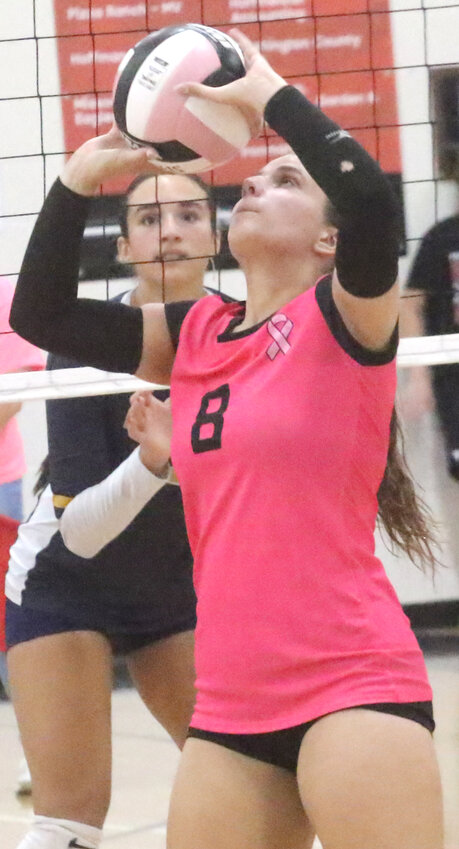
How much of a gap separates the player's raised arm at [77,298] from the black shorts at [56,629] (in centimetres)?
58

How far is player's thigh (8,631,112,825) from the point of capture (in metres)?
2.31

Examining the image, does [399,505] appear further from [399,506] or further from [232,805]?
[232,805]

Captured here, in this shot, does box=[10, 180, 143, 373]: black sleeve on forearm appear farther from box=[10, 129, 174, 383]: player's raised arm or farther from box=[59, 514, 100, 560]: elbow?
box=[59, 514, 100, 560]: elbow

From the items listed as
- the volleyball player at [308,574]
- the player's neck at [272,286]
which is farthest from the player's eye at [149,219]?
the volleyball player at [308,574]

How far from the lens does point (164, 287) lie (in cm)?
267

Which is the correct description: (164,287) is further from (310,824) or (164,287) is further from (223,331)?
(310,824)

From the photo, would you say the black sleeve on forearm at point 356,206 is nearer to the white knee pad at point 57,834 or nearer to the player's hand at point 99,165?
the player's hand at point 99,165

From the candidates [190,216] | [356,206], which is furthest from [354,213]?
[190,216]

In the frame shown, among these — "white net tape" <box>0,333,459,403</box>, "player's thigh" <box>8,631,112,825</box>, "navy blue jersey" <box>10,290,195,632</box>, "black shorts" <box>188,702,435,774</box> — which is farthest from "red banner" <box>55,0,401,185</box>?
"black shorts" <box>188,702,435,774</box>

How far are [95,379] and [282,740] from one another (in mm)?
1068

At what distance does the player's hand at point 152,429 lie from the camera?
89.1 inches

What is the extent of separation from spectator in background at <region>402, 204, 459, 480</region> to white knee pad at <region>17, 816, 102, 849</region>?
5.06 feet

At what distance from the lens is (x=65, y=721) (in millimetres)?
2342

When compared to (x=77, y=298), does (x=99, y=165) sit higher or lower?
higher
